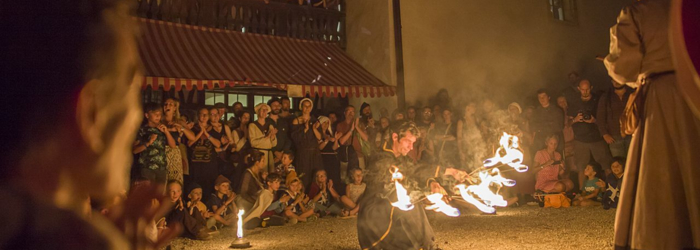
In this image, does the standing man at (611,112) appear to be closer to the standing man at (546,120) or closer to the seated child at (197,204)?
the standing man at (546,120)

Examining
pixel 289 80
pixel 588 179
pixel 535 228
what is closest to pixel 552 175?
pixel 588 179

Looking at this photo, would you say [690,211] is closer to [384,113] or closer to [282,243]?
[282,243]

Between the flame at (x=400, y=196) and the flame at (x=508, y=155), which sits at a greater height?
the flame at (x=508, y=155)

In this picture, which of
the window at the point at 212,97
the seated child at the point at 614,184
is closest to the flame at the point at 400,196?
the seated child at the point at 614,184

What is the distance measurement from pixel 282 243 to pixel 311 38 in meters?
6.03

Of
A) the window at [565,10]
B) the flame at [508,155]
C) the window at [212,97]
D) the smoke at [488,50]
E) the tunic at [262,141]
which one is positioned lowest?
the flame at [508,155]

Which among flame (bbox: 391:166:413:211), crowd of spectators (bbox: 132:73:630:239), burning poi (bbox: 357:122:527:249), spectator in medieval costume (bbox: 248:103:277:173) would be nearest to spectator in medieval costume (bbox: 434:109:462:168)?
crowd of spectators (bbox: 132:73:630:239)

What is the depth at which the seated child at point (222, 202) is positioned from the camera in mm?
7219

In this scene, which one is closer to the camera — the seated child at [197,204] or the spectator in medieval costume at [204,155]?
the seated child at [197,204]

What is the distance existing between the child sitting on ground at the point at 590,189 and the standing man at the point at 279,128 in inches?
184

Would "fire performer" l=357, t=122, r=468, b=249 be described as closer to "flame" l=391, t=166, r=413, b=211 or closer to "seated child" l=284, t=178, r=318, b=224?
"flame" l=391, t=166, r=413, b=211

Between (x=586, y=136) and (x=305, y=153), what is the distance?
455 cm

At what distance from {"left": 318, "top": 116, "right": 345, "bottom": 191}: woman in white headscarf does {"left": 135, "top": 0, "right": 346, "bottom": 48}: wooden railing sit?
289 cm

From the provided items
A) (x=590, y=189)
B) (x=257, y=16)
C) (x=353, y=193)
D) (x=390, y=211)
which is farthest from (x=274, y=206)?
(x=590, y=189)
